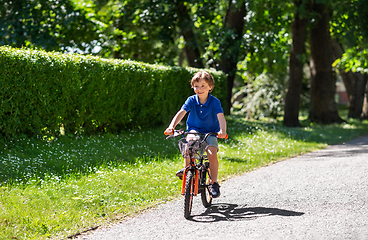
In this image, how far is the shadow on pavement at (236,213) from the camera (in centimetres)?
483

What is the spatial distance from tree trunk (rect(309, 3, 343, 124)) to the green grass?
299 inches

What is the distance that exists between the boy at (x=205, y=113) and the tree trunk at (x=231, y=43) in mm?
11729

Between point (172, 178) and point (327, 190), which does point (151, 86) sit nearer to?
point (172, 178)

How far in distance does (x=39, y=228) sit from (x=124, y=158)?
395 centimetres

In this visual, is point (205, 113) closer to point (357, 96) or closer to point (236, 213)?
point (236, 213)

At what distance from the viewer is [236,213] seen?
5.05m

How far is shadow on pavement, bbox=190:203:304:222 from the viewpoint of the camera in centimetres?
483

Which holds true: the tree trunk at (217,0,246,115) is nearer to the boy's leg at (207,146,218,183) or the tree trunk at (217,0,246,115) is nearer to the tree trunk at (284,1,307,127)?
the tree trunk at (284,1,307,127)

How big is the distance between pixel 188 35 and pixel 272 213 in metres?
14.8

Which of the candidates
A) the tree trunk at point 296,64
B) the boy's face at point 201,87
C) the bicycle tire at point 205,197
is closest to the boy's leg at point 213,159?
the bicycle tire at point 205,197

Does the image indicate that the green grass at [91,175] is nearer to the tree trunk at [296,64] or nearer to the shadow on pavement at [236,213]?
the shadow on pavement at [236,213]

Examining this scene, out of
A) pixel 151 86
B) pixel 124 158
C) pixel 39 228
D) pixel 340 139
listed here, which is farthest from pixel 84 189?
pixel 340 139

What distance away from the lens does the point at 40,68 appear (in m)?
8.45

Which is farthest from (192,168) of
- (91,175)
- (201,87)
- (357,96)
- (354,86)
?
(357,96)
